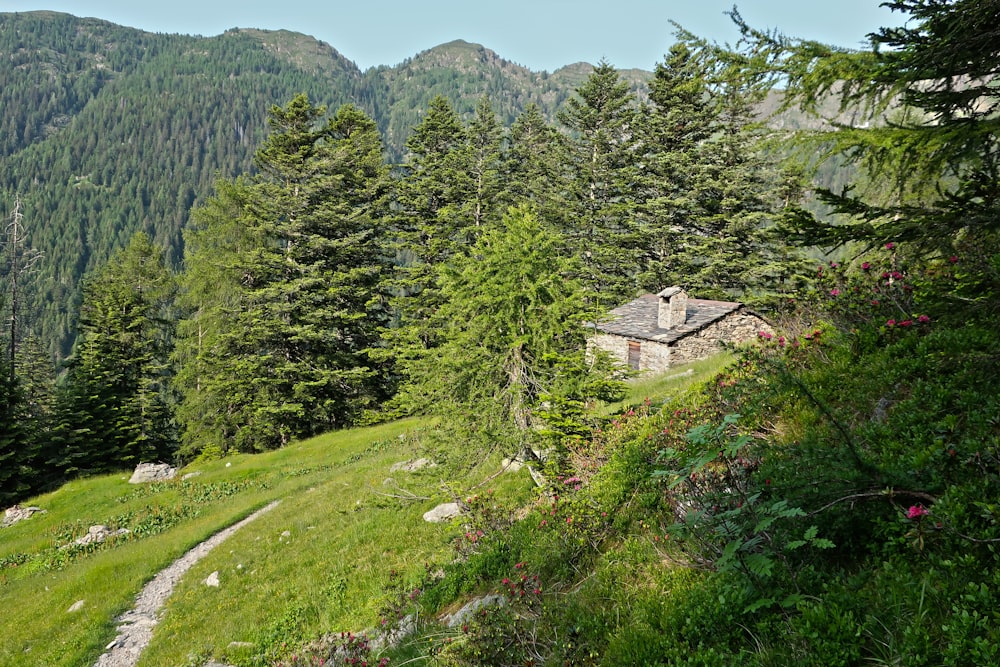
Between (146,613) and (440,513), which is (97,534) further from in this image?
(440,513)

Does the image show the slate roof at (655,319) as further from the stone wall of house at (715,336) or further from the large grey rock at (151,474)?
the large grey rock at (151,474)

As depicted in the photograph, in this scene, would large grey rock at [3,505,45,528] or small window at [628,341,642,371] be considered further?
small window at [628,341,642,371]

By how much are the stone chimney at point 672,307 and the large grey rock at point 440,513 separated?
1685 cm

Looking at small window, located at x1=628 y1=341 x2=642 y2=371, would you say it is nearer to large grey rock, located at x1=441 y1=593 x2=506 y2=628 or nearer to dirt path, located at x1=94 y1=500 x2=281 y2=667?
dirt path, located at x1=94 y1=500 x2=281 y2=667

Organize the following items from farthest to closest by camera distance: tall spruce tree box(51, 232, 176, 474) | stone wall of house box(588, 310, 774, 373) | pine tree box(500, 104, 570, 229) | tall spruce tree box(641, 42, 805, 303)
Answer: pine tree box(500, 104, 570, 229) < tall spruce tree box(51, 232, 176, 474) < tall spruce tree box(641, 42, 805, 303) < stone wall of house box(588, 310, 774, 373)

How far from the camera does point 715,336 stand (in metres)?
26.4

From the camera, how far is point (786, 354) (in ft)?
27.9

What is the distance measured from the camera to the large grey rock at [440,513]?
12555 mm

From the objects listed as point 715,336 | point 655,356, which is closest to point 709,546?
point 655,356

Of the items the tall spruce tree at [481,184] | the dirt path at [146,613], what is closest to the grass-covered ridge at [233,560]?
the dirt path at [146,613]

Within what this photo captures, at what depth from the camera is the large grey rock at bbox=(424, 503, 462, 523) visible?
12555mm

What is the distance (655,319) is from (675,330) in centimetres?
187

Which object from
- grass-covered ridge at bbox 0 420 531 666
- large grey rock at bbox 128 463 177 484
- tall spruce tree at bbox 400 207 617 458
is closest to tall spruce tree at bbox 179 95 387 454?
large grey rock at bbox 128 463 177 484

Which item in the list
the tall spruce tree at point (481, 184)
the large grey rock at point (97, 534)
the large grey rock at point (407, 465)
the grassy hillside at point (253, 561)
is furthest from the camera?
the tall spruce tree at point (481, 184)
